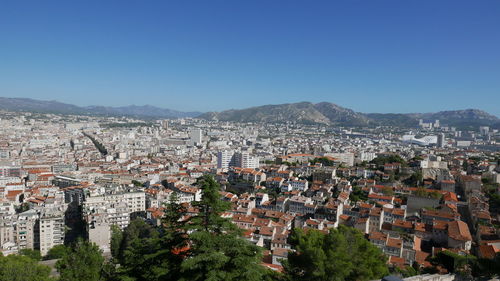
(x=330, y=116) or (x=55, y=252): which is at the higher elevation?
(x=330, y=116)

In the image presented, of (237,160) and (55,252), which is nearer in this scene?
(55,252)

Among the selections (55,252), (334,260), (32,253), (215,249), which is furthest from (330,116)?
(215,249)

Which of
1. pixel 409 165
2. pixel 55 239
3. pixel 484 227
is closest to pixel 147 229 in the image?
pixel 55 239

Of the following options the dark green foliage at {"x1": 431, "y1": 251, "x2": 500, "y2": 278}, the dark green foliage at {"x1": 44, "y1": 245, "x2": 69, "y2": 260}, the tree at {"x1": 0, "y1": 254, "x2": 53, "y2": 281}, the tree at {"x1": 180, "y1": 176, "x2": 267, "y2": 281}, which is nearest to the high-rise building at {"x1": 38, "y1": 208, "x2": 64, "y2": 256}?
the dark green foliage at {"x1": 44, "y1": 245, "x2": 69, "y2": 260}

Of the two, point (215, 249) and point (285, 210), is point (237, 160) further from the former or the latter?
point (215, 249)

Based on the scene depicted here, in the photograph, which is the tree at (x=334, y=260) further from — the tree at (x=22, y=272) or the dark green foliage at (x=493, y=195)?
the dark green foliage at (x=493, y=195)

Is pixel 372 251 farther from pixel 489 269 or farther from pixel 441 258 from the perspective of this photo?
pixel 441 258
